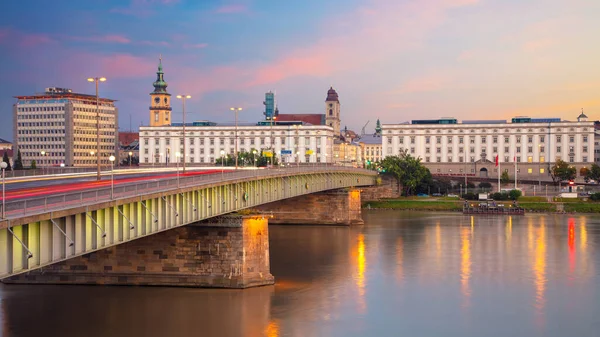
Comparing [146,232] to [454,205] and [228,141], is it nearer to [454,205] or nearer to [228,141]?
[454,205]

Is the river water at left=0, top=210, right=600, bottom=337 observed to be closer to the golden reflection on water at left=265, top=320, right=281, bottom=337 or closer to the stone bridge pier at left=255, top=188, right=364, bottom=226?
the golden reflection on water at left=265, top=320, right=281, bottom=337

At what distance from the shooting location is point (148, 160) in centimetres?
17788

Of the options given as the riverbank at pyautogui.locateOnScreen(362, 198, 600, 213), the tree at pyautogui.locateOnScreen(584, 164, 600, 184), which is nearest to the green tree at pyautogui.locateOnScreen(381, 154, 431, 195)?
the riverbank at pyautogui.locateOnScreen(362, 198, 600, 213)

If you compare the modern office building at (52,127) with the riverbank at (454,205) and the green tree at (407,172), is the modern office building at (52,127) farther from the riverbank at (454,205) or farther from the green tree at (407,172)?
the riverbank at (454,205)

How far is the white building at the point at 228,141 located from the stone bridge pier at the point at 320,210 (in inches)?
Answer: 3086

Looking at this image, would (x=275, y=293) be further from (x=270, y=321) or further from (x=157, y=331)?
(x=157, y=331)

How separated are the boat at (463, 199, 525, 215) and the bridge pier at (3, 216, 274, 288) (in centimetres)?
Answer: 6742

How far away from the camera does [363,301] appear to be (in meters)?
43.7

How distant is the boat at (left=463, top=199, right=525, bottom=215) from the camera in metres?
105

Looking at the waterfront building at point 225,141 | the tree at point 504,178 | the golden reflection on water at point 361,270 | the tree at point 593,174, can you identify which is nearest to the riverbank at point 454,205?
the tree at point 504,178

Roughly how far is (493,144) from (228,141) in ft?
200

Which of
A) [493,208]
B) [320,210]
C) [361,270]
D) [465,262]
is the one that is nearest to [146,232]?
[361,270]

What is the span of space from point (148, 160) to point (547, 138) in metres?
92.3

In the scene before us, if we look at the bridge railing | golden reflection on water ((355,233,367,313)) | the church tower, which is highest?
the church tower
